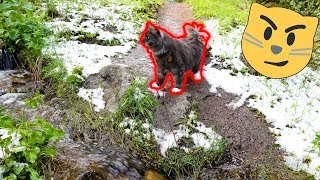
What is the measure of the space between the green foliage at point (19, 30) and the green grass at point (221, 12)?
169 inches

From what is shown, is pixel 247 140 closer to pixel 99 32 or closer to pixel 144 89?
pixel 144 89

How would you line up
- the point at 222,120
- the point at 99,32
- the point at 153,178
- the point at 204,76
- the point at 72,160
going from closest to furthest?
the point at 72,160, the point at 153,178, the point at 222,120, the point at 204,76, the point at 99,32

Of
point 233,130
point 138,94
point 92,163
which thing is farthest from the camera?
point 138,94

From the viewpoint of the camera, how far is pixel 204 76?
5754mm

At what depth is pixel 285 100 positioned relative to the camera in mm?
5234

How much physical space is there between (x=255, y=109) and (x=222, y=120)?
1.85 ft

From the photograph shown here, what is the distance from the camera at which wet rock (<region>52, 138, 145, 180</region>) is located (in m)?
3.29

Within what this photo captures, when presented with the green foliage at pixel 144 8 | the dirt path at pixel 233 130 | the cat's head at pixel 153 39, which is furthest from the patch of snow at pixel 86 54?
the green foliage at pixel 144 8

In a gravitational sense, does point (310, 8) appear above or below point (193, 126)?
above

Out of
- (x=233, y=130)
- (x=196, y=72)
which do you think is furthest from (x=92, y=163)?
(x=196, y=72)

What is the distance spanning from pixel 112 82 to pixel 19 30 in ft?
5.99

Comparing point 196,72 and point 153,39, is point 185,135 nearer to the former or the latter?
point 153,39

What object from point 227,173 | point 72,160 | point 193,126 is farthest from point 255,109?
point 72,160

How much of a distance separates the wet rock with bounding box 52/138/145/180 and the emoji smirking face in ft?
8.92
